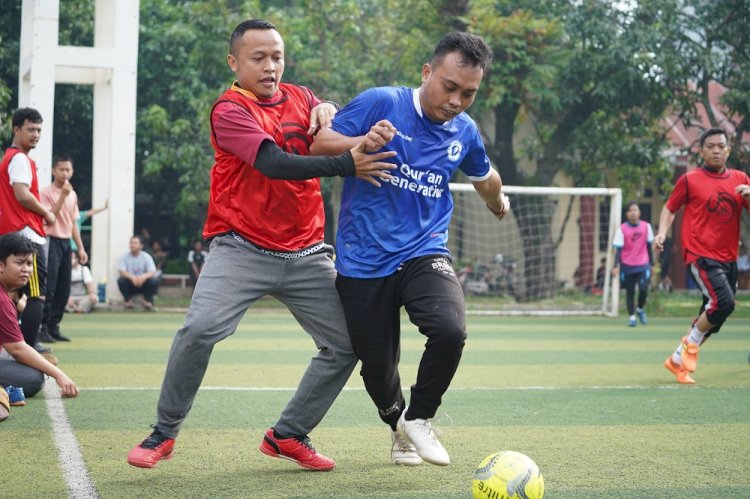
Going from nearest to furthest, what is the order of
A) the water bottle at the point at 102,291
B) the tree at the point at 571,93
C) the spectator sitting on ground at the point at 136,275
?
1. the spectator sitting on ground at the point at 136,275
2. the water bottle at the point at 102,291
3. the tree at the point at 571,93

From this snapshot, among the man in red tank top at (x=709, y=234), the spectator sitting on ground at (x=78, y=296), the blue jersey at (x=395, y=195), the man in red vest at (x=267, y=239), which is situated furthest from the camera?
the spectator sitting on ground at (x=78, y=296)

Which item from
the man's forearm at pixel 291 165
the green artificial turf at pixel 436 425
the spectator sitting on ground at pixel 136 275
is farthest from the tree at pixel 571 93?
the man's forearm at pixel 291 165

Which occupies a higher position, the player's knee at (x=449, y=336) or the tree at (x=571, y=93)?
the tree at (x=571, y=93)

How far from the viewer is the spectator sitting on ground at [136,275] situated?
18.8 metres

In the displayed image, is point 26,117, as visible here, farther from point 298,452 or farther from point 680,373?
point 680,373

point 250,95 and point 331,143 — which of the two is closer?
point 331,143

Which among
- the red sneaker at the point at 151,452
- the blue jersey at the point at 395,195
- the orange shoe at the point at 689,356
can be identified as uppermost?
the blue jersey at the point at 395,195

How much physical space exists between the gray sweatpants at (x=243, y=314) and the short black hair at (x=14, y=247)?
2.43 meters

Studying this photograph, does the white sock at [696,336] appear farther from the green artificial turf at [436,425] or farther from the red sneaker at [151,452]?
the red sneaker at [151,452]

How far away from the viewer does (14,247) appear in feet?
23.8

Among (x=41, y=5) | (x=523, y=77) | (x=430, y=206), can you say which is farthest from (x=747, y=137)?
(x=430, y=206)

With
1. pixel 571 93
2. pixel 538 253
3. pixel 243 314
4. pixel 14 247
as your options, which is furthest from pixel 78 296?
pixel 243 314

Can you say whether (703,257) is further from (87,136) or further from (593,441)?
(87,136)

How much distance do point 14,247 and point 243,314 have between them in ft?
8.74
